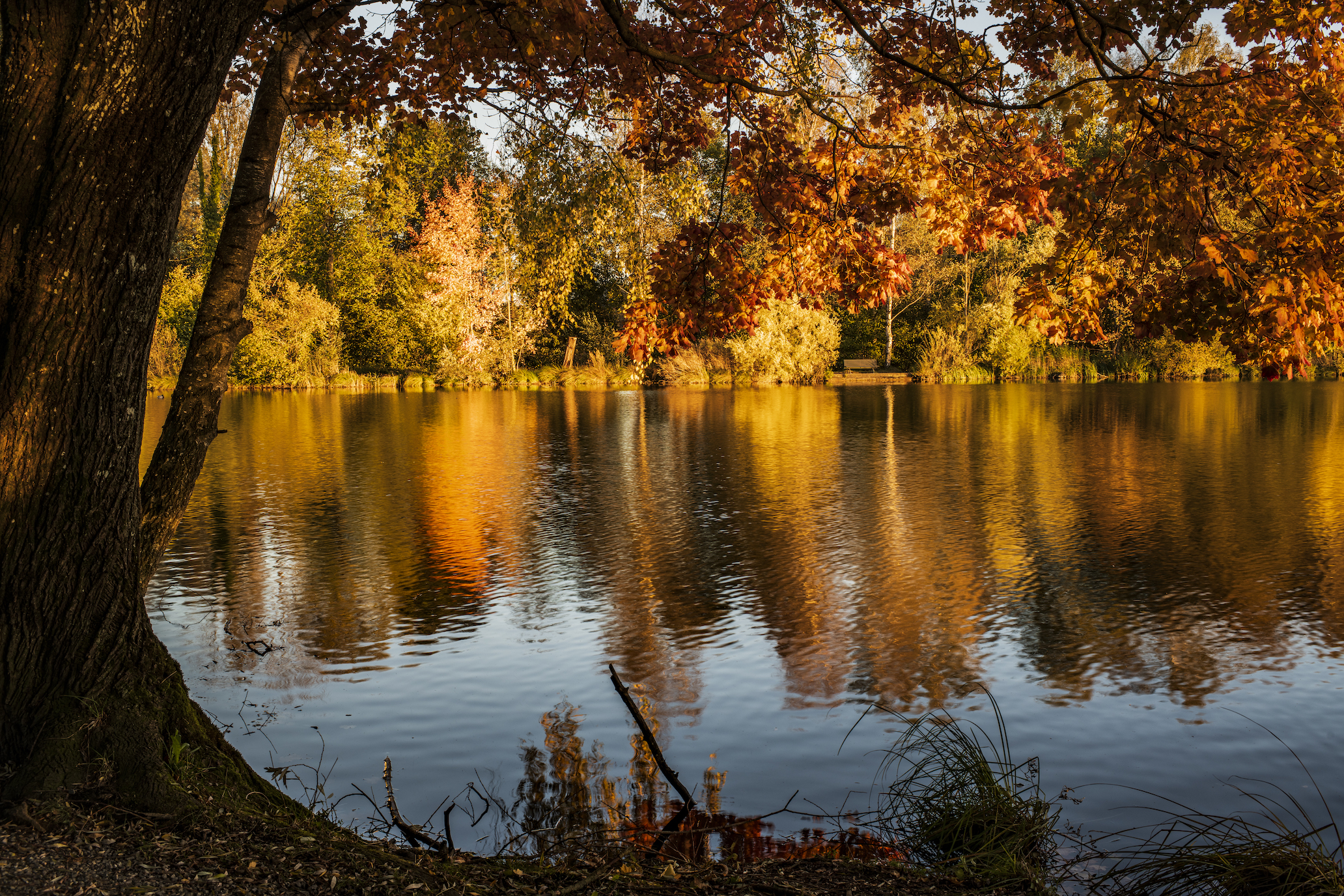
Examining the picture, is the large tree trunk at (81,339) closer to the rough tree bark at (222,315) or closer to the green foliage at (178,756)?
the green foliage at (178,756)

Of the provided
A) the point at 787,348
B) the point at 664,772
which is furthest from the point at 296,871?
the point at 787,348

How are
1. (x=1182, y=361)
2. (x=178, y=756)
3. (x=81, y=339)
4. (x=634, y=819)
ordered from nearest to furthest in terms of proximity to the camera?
1. (x=81, y=339)
2. (x=178, y=756)
3. (x=634, y=819)
4. (x=1182, y=361)

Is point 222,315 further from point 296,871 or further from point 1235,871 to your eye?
point 1235,871

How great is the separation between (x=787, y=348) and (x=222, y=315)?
145ft

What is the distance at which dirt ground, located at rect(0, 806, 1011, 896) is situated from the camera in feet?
11.0

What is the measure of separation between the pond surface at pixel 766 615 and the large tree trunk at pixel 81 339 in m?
1.73

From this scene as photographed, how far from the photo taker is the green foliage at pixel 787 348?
4803 cm

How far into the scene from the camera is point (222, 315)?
5.58 meters

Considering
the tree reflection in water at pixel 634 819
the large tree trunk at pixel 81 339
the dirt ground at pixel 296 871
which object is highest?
the large tree trunk at pixel 81 339

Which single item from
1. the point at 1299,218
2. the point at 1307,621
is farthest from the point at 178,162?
the point at 1307,621

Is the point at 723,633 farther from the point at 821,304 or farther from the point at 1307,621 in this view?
the point at 1307,621

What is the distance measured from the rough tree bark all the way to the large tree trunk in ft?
2.87

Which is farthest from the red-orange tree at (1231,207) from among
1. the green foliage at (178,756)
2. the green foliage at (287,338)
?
the green foliage at (287,338)

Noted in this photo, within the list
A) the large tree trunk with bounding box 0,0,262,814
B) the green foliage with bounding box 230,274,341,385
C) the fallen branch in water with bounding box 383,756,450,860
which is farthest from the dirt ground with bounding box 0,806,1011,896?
the green foliage with bounding box 230,274,341,385
